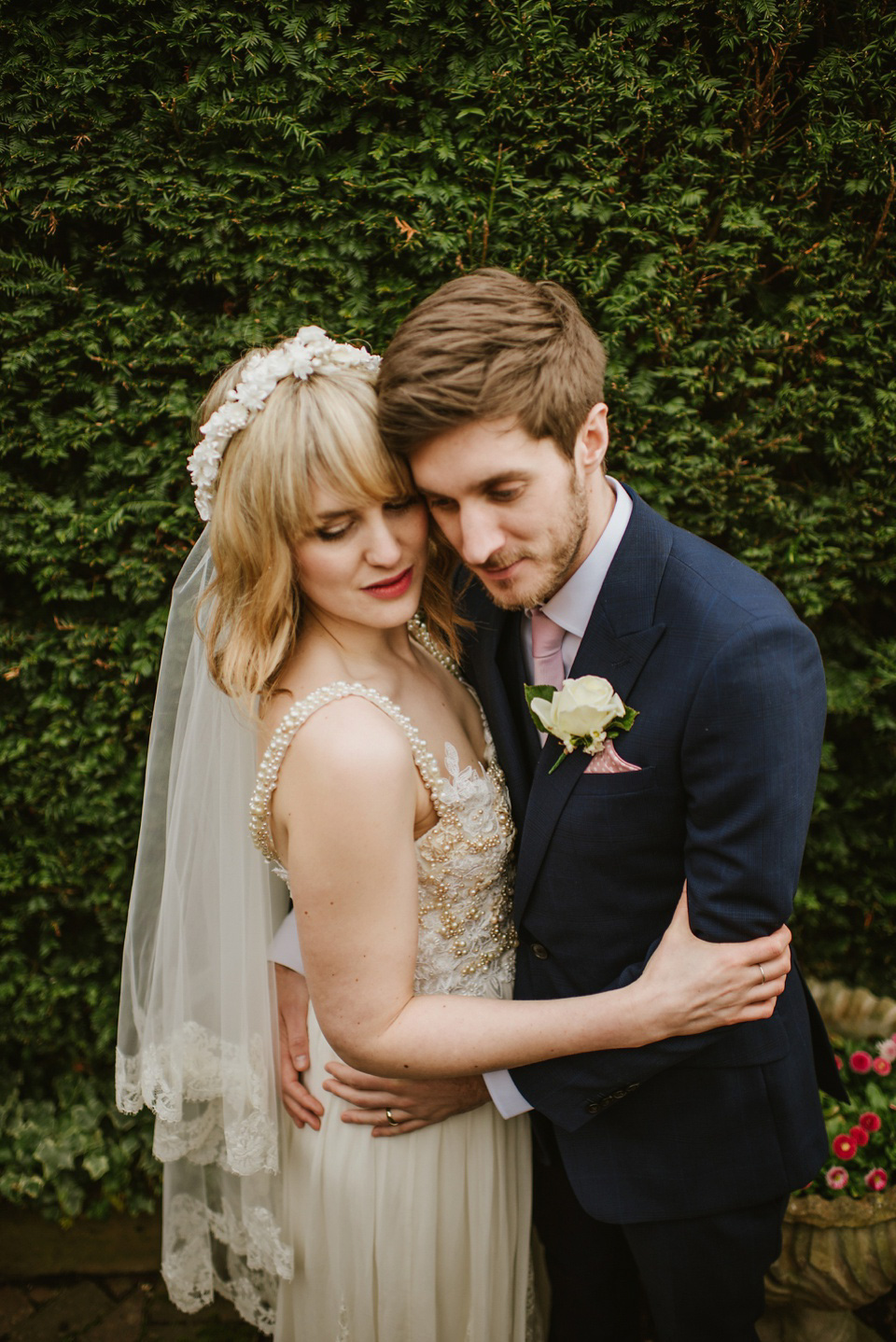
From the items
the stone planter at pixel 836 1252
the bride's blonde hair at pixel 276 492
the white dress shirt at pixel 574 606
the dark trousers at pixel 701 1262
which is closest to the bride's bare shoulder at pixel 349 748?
the bride's blonde hair at pixel 276 492

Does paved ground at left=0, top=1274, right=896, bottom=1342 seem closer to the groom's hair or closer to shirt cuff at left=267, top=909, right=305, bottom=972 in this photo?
shirt cuff at left=267, top=909, right=305, bottom=972

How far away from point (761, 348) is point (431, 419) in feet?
4.78

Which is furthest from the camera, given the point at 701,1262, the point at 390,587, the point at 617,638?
the point at 701,1262

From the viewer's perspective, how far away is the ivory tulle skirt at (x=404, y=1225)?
81.5 inches

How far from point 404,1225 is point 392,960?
0.80 m

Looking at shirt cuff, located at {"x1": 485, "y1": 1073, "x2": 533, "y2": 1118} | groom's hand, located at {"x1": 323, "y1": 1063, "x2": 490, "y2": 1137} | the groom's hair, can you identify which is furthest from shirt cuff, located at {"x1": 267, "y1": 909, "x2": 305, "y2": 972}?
the groom's hair

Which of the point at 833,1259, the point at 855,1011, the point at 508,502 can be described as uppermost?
the point at 508,502

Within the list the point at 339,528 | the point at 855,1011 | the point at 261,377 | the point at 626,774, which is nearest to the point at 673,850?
the point at 626,774

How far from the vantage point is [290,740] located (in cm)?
179

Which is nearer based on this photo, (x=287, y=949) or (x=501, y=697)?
(x=501, y=697)

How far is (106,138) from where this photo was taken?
8.40 feet

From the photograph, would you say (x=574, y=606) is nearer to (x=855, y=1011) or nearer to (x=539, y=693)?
(x=539, y=693)

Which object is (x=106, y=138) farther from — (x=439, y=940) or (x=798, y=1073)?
(x=798, y=1073)

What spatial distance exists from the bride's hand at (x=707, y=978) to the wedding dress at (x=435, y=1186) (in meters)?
0.45
